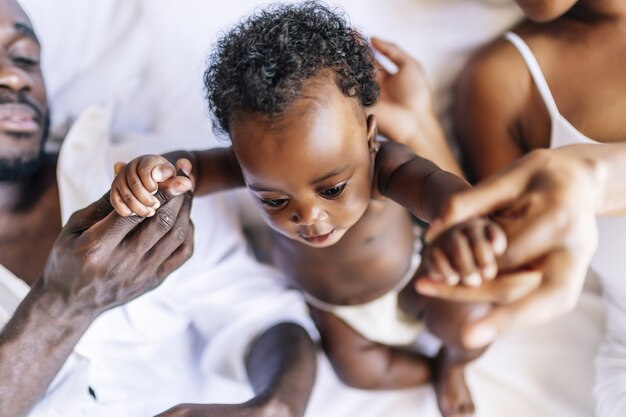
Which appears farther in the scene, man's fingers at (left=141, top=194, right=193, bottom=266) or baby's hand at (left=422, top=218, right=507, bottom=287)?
man's fingers at (left=141, top=194, right=193, bottom=266)

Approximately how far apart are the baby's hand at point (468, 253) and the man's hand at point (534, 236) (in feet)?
0.04

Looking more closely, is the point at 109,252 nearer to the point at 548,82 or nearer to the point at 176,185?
the point at 176,185

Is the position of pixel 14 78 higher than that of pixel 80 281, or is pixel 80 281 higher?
pixel 14 78

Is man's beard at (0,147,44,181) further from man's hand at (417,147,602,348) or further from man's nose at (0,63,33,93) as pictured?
man's hand at (417,147,602,348)

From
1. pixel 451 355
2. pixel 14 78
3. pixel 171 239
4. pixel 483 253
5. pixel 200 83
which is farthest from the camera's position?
pixel 200 83

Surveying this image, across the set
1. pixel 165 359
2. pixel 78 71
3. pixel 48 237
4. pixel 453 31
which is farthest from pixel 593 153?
pixel 78 71

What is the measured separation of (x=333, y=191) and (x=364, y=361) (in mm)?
470

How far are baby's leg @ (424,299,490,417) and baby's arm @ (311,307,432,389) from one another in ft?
0.16

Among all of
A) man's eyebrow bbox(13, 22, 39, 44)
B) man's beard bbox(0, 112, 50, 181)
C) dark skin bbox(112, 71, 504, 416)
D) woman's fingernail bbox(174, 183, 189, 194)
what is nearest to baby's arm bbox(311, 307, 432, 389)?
dark skin bbox(112, 71, 504, 416)

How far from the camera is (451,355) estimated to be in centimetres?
110

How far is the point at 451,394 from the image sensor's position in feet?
3.60

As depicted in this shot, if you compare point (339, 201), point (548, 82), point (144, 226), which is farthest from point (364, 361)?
point (548, 82)

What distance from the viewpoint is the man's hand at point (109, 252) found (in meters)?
0.79

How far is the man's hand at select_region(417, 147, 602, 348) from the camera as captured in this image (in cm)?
60
